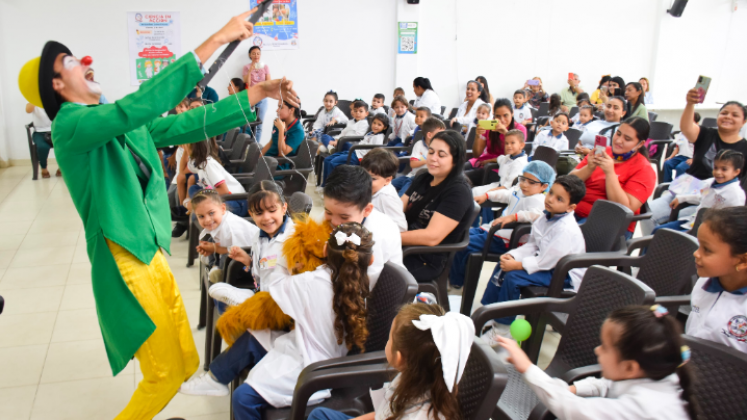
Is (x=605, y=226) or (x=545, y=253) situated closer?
(x=545, y=253)

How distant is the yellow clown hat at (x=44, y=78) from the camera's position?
1.39m

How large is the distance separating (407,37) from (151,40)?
4.05 metres

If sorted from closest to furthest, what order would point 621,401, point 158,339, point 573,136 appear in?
point 621,401 < point 158,339 < point 573,136

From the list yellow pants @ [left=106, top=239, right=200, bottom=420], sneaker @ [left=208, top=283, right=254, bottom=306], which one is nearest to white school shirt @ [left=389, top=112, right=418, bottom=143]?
sneaker @ [left=208, top=283, right=254, bottom=306]

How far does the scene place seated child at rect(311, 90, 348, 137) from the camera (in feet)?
21.8

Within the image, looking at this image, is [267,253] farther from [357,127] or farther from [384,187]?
[357,127]

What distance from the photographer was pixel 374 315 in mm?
1613

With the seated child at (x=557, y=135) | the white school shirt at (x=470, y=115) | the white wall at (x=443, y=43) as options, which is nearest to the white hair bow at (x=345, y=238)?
the seated child at (x=557, y=135)

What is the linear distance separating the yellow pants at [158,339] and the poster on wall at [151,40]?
22.4ft

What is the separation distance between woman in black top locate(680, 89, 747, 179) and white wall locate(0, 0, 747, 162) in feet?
18.6

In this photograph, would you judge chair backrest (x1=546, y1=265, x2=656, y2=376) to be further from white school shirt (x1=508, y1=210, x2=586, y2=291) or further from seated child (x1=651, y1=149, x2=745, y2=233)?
seated child (x1=651, y1=149, x2=745, y2=233)

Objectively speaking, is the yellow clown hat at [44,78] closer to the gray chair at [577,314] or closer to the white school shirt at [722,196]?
the gray chair at [577,314]

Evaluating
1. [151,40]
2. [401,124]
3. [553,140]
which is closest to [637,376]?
[553,140]

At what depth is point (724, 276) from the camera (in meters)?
1.47
